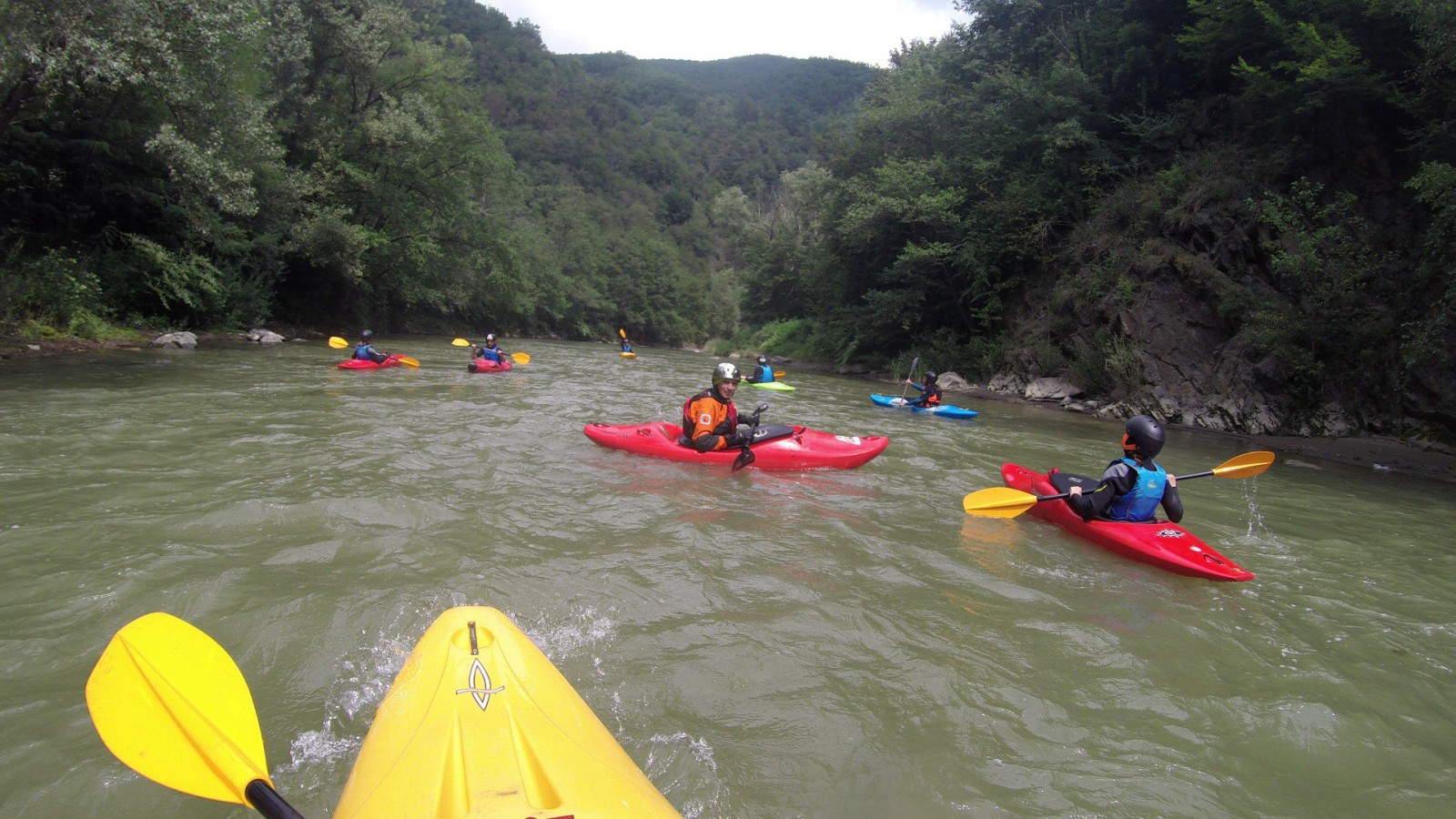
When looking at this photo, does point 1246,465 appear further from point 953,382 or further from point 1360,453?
point 953,382

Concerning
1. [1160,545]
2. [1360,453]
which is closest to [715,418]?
[1160,545]

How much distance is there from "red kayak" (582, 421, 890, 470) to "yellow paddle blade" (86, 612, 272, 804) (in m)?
4.61

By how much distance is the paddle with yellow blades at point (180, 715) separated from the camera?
1.85 metres

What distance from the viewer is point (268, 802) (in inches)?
69.4

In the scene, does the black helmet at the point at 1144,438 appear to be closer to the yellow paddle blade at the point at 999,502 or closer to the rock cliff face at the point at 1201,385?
→ the yellow paddle blade at the point at 999,502

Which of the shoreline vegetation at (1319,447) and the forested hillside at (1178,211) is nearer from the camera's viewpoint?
the shoreline vegetation at (1319,447)

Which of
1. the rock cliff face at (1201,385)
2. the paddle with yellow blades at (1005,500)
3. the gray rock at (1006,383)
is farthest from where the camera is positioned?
the gray rock at (1006,383)

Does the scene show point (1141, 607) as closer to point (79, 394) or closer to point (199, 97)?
point (79, 394)

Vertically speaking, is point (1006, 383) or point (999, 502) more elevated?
point (1006, 383)

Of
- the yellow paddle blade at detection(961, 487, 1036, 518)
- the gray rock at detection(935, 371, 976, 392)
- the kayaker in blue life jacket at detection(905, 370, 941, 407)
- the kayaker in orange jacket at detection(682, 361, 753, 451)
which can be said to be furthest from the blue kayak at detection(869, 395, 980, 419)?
the yellow paddle blade at detection(961, 487, 1036, 518)

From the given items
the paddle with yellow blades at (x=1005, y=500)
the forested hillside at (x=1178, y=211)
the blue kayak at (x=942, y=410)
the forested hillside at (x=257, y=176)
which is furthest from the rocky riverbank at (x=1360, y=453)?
the forested hillside at (x=257, y=176)

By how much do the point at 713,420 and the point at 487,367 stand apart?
8.21 metres

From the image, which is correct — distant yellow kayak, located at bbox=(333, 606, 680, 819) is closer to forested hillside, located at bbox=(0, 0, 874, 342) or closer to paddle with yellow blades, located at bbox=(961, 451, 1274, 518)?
paddle with yellow blades, located at bbox=(961, 451, 1274, 518)

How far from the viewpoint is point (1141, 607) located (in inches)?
156
